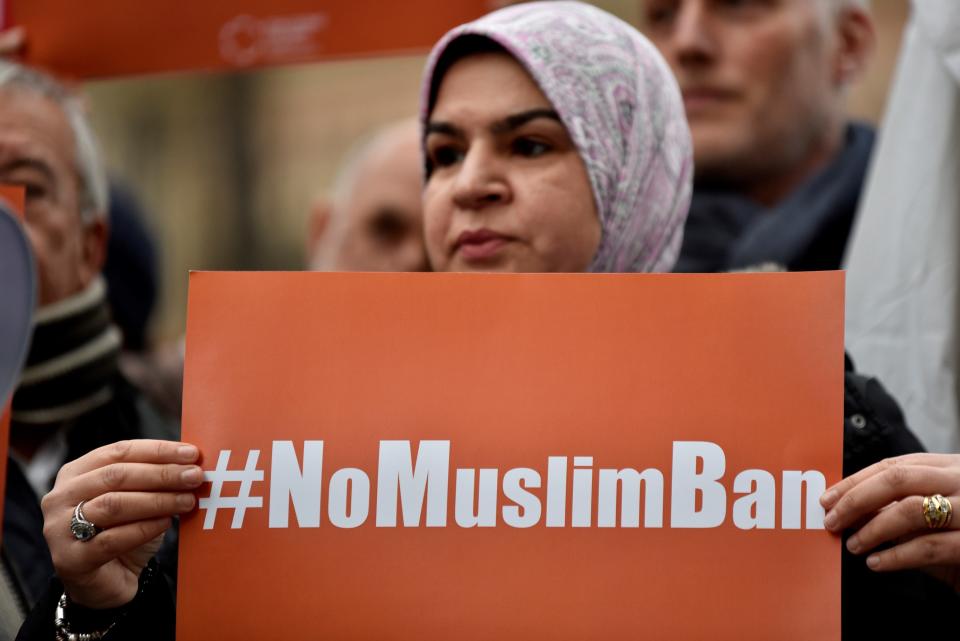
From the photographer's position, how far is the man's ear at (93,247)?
294 cm

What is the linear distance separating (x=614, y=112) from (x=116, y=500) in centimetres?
102

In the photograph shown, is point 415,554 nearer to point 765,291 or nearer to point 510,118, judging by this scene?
point 765,291

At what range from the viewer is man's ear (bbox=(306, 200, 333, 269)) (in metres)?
4.18

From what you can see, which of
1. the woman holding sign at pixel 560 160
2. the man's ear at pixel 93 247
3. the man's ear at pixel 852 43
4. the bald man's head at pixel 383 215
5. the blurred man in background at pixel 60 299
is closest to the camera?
the woman holding sign at pixel 560 160

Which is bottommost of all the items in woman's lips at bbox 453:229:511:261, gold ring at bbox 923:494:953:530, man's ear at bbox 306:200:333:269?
gold ring at bbox 923:494:953:530

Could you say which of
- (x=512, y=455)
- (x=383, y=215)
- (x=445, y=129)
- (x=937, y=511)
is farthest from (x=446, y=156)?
(x=383, y=215)

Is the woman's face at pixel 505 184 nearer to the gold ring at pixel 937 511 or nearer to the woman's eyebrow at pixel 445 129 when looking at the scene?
the woman's eyebrow at pixel 445 129

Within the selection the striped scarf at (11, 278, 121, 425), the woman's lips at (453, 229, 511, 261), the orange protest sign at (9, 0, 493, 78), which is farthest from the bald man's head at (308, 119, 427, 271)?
the woman's lips at (453, 229, 511, 261)

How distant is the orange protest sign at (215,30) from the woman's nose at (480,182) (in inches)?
37.7

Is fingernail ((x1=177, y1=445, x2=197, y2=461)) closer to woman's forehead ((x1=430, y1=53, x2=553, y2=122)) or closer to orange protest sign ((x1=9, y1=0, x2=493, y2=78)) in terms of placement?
woman's forehead ((x1=430, y1=53, x2=553, y2=122))

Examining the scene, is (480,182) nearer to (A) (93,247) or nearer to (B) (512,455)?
(B) (512,455)

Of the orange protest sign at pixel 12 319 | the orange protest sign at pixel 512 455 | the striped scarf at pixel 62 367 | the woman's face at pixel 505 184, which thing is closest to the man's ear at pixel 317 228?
the striped scarf at pixel 62 367

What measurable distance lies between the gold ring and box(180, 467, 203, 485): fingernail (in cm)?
94

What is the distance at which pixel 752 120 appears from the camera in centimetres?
322
